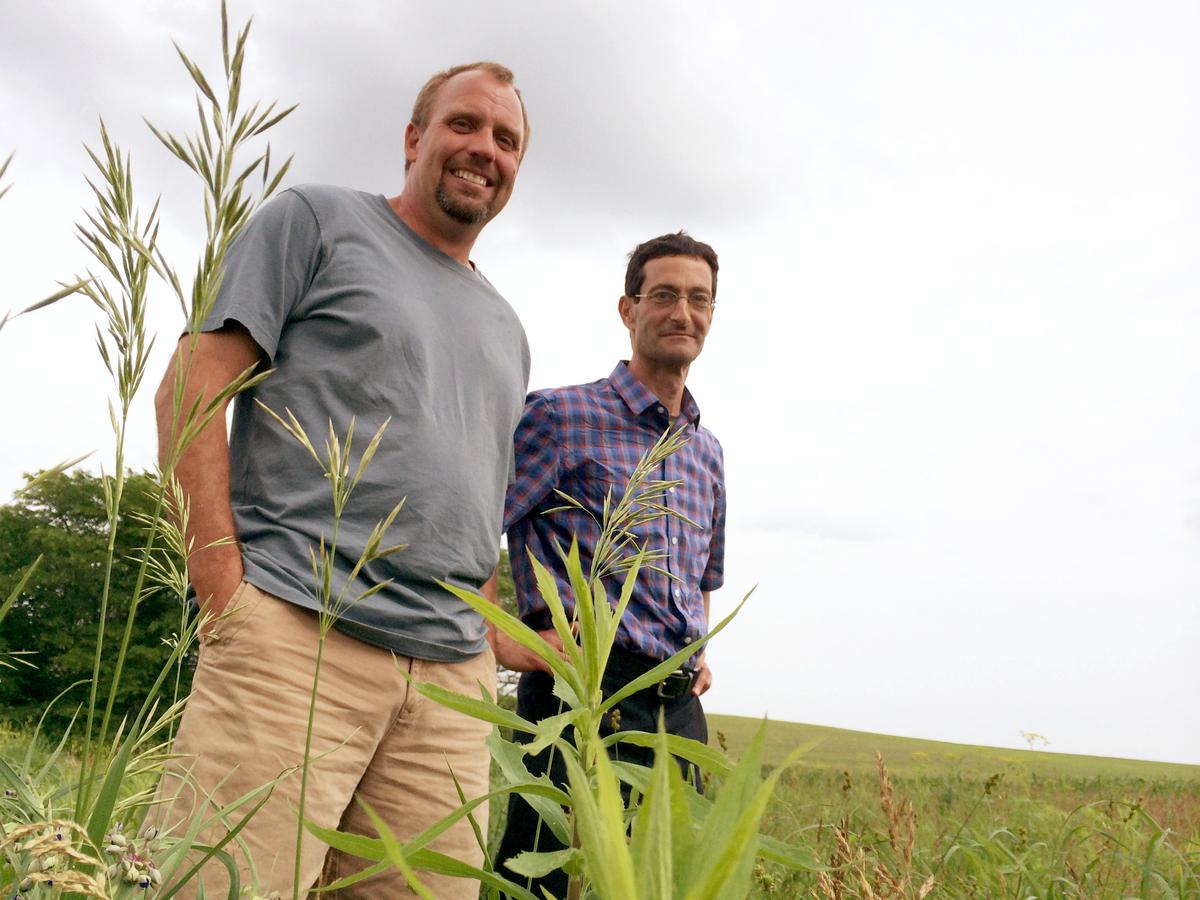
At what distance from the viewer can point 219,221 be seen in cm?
75

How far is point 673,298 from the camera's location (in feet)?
15.0

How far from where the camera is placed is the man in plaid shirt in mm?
3771

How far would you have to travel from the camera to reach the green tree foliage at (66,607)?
2214 cm

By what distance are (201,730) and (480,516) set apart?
38.2 inches

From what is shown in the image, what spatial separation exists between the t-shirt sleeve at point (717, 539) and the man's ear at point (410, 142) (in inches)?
84.4

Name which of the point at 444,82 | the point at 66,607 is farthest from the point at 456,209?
the point at 66,607

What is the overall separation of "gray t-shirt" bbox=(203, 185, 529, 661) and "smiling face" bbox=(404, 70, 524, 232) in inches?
10.0

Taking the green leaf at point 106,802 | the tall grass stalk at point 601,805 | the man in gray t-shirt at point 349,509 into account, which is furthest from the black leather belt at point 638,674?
the green leaf at point 106,802

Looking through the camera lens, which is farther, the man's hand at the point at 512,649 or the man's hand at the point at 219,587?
the man's hand at the point at 512,649

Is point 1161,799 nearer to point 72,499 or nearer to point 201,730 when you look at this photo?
point 201,730

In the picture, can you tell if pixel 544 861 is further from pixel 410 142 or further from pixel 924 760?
pixel 924 760

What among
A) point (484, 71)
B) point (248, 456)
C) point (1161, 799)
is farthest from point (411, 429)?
point (1161, 799)

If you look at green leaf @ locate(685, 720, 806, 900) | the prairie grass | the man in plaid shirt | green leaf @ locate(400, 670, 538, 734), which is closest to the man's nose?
the man in plaid shirt

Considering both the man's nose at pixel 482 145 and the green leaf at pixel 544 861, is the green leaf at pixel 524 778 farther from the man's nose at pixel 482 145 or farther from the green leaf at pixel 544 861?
the man's nose at pixel 482 145
